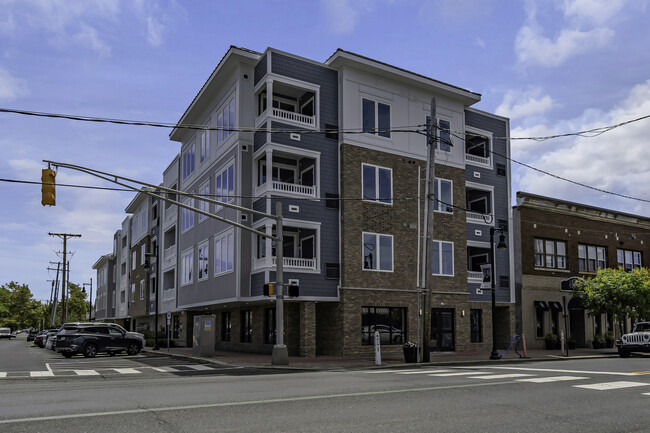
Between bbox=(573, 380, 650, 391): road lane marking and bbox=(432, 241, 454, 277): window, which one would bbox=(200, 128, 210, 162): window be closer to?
bbox=(432, 241, 454, 277): window

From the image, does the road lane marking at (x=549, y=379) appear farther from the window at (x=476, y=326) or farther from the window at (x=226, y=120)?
the window at (x=226, y=120)

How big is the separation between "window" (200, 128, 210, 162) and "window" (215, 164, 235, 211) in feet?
9.82

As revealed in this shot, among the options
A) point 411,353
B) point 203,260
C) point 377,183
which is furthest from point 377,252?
point 203,260

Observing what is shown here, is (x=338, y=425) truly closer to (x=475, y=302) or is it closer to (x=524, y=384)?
(x=524, y=384)

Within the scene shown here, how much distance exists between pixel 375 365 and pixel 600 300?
60.1ft

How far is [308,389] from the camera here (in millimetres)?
13219

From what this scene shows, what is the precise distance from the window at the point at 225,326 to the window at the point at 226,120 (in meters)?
11.5

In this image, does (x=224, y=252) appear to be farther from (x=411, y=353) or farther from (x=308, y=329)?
(x=411, y=353)

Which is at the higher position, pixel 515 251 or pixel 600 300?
pixel 515 251

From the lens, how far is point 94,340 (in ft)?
101

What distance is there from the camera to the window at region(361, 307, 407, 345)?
29984 millimetres

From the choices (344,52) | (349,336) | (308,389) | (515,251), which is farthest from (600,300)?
(308,389)

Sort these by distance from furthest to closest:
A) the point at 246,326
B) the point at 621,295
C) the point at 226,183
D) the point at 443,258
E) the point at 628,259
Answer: the point at 628,259 < the point at 246,326 < the point at 621,295 < the point at 443,258 < the point at 226,183

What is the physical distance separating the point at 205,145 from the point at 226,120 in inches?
180
